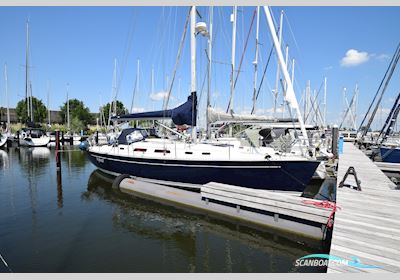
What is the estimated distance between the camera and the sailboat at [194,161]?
8.41m

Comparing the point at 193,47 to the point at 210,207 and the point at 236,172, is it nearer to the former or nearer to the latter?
the point at 236,172

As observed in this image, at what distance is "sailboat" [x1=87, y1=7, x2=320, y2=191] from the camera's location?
841 centimetres

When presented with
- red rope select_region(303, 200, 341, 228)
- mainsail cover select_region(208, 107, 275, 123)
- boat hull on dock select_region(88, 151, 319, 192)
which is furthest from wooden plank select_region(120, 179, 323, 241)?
mainsail cover select_region(208, 107, 275, 123)

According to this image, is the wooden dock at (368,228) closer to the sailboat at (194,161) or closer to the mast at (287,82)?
the sailboat at (194,161)

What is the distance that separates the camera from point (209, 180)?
934cm

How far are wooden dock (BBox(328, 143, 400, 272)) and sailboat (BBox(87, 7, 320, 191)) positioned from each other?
1853 millimetres

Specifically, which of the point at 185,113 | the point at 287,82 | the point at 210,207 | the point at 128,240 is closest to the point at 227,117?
the point at 185,113

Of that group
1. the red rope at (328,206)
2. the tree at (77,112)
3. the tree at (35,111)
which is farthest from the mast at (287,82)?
the tree at (77,112)

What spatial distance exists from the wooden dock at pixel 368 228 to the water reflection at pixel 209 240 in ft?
4.09

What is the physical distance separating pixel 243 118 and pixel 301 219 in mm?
6283

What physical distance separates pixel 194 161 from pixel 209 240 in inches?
138

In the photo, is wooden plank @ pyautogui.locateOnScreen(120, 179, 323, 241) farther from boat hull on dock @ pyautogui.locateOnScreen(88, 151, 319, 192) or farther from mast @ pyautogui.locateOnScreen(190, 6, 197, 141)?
mast @ pyautogui.locateOnScreen(190, 6, 197, 141)

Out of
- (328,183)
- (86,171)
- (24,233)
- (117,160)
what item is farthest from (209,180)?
(86,171)

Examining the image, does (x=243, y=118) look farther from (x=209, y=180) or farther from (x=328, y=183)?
(x=328, y=183)
